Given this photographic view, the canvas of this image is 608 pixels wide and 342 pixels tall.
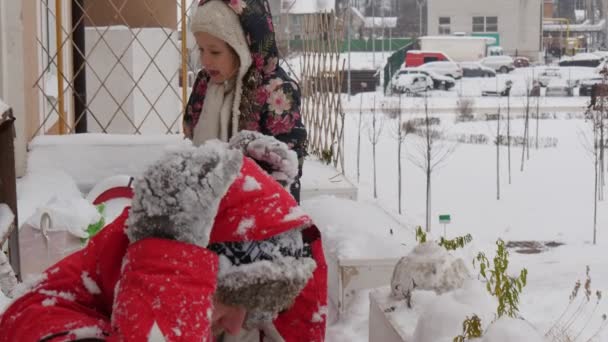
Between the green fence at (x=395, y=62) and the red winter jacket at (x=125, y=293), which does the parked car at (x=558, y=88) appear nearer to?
the green fence at (x=395, y=62)

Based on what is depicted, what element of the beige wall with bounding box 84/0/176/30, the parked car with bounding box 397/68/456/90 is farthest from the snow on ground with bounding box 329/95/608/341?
the parked car with bounding box 397/68/456/90

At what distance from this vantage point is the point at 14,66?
4461 mm

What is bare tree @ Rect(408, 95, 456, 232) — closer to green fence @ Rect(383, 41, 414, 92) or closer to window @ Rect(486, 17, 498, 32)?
green fence @ Rect(383, 41, 414, 92)

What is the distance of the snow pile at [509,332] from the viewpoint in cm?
211

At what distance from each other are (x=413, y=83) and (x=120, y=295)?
2979 cm

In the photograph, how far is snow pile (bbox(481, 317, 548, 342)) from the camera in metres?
2.11

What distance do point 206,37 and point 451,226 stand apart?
330 inches

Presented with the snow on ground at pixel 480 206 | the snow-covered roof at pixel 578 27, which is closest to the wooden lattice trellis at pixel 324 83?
the snow on ground at pixel 480 206

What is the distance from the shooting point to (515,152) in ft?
52.4

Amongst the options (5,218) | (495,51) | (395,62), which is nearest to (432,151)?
(5,218)

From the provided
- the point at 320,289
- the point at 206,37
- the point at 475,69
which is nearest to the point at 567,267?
the point at 206,37

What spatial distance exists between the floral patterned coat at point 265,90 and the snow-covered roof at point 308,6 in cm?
402

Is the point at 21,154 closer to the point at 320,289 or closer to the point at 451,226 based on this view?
the point at 320,289

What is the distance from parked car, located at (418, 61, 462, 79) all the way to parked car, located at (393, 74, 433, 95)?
2016mm
